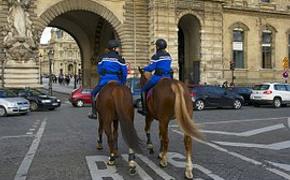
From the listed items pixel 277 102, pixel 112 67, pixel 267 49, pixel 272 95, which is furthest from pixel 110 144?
pixel 267 49

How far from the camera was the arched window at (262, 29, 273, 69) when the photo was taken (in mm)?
49156

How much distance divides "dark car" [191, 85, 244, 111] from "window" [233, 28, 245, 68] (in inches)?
671

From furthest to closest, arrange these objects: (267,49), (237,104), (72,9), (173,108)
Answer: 1. (267,49)
2. (72,9)
3. (237,104)
4. (173,108)

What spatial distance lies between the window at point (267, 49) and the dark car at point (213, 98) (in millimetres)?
20018

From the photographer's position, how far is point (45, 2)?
36719 mm

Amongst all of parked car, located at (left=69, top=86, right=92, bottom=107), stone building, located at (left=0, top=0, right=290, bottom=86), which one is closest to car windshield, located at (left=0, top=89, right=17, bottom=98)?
parked car, located at (left=69, top=86, right=92, bottom=107)

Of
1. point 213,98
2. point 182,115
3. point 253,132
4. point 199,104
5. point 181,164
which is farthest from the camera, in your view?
point 213,98

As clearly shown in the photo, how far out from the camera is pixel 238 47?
4731 cm

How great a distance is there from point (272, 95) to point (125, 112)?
2409 cm

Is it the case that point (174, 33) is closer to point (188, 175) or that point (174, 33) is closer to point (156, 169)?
point (156, 169)

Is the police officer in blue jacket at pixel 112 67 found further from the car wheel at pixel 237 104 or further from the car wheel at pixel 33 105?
the car wheel at pixel 237 104

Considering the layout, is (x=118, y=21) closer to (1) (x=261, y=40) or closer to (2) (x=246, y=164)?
(1) (x=261, y=40)

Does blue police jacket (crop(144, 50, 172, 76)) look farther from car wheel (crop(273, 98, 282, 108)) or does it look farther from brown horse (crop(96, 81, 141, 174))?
car wheel (crop(273, 98, 282, 108))

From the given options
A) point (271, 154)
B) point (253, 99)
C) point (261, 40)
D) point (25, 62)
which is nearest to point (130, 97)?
point (271, 154)
